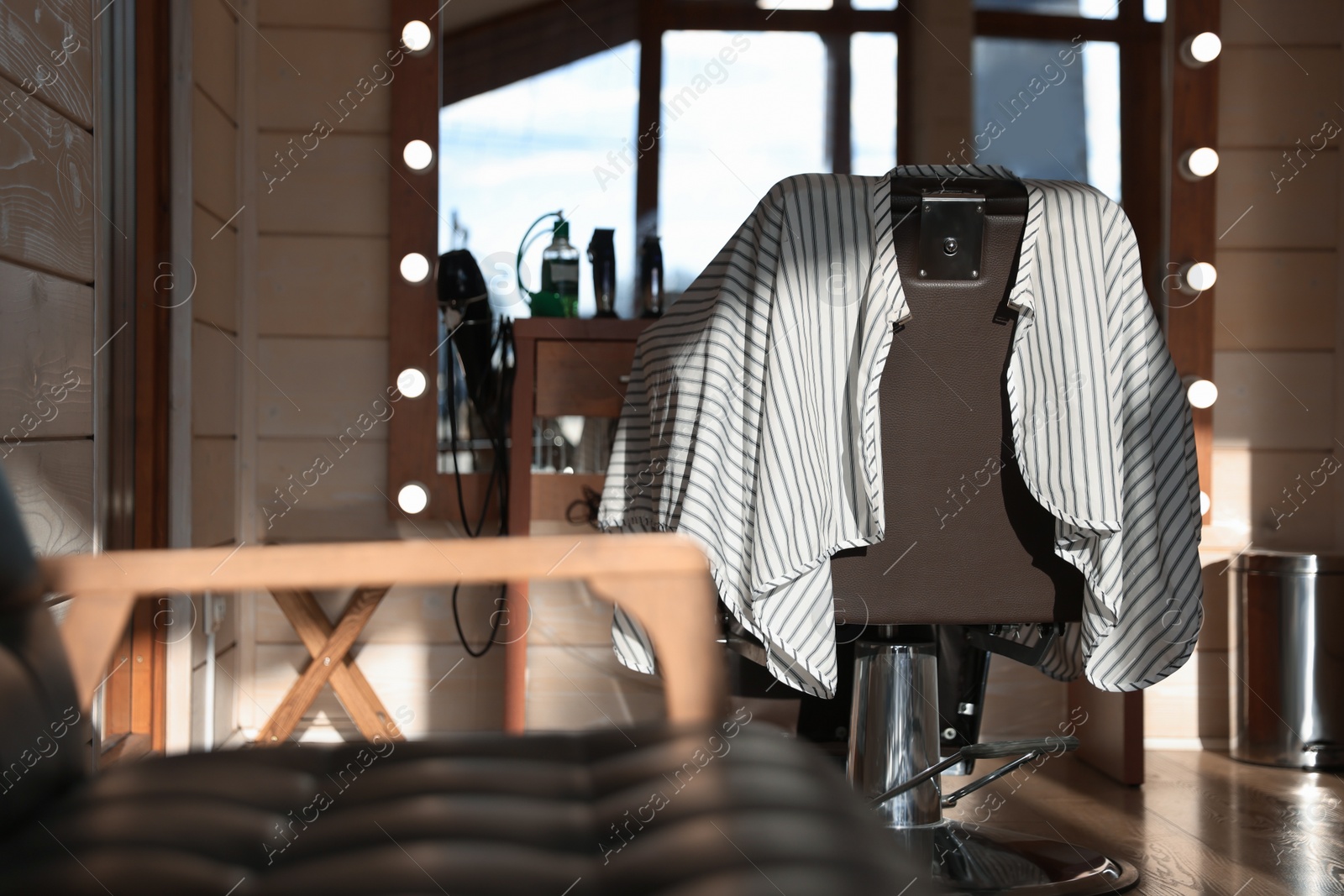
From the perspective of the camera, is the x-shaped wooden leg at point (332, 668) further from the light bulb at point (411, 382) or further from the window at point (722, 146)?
the window at point (722, 146)

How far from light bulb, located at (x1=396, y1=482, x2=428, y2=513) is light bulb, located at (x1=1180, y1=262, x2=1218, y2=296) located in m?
1.83

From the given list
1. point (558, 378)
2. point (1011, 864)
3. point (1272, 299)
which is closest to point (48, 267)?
point (558, 378)

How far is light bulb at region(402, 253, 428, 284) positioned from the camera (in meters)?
2.42

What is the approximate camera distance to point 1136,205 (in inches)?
100

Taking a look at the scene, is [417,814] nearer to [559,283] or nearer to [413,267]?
[559,283]

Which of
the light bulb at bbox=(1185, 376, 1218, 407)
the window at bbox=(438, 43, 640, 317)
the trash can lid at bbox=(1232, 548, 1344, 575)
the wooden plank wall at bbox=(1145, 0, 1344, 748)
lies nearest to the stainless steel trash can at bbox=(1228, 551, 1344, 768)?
the trash can lid at bbox=(1232, 548, 1344, 575)

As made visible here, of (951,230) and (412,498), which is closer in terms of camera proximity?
(951,230)

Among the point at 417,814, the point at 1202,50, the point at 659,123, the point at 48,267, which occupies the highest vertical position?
the point at 1202,50

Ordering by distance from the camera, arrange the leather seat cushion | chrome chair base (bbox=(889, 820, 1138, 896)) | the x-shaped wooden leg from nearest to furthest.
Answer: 1. the leather seat cushion
2. chrome chair base (bbox=(889, 820, 1138, 896))
3. the x-shaped wooden leg

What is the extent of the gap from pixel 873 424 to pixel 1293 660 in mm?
1543

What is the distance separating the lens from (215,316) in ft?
7.36

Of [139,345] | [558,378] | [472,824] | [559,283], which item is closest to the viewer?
[472,824]

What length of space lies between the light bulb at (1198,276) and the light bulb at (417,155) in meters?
1.78

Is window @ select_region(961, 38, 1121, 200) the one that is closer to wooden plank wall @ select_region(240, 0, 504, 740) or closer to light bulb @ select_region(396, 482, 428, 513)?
wooden plank wall @ select_region(240, 0, 504, 740)
